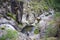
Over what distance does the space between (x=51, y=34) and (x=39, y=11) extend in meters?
13.0

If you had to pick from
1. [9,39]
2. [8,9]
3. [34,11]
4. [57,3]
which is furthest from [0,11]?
[57,3]

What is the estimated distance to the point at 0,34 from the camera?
5.84m

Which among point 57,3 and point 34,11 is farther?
point 34,11

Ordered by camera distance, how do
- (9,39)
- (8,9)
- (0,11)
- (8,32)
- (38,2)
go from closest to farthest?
(9,39)
(8,32)
(0,11)
(8,9)
(38,2)

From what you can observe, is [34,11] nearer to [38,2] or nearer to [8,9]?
[38,2]

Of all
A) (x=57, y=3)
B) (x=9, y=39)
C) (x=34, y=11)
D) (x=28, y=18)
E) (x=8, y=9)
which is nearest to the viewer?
(x=57, y=3)

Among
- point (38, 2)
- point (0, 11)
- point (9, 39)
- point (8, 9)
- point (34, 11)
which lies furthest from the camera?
point (38, 2)

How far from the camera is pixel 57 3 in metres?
2.29

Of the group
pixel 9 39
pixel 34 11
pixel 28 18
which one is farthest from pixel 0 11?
pixel 34 11

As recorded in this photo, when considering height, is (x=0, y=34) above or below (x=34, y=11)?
above

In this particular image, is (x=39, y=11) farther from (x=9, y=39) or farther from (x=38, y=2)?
(x=9, y=39)

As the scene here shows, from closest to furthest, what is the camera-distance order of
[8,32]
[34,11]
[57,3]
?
[57,3], [8,32], [34,11]

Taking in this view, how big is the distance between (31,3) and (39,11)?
4.73ft

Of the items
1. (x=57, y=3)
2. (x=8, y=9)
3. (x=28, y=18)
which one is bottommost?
(x=28, y=18)
